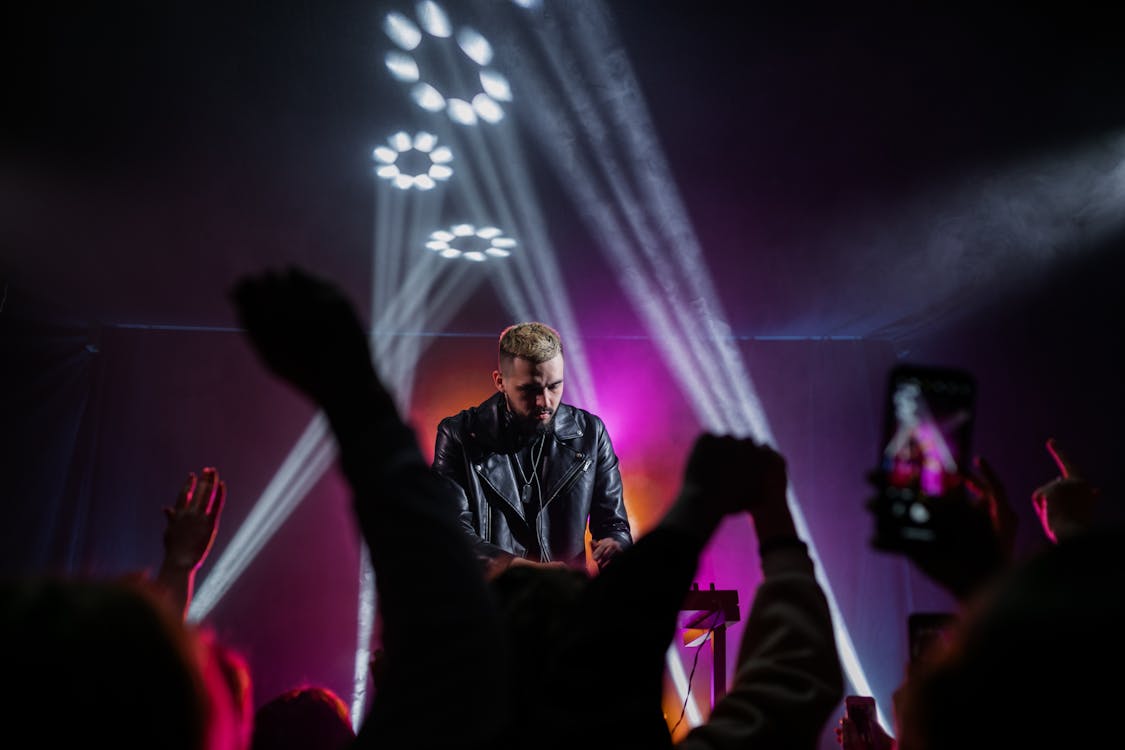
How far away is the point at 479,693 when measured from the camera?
688 mm

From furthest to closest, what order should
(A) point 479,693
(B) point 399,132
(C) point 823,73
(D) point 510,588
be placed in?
(B) point 399,132 < (C) point 823,73 < (D) point 510,588 < (A) point 479,693

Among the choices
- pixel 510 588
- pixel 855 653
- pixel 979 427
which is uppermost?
pixel 979 427

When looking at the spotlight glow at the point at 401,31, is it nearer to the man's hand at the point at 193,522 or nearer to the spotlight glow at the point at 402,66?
the spotlight glow at the point at 402,66

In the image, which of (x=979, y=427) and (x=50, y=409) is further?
(x=50, y=409)

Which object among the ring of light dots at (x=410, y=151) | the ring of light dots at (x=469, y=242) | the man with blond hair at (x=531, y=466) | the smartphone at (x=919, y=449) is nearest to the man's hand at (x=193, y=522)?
the smartphone at (x=919, y=449)

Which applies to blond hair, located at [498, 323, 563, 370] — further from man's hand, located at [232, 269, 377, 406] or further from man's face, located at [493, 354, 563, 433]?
man's hand, located at [232, 269, 377, 406]

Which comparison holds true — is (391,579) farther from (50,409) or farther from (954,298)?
(50,409)

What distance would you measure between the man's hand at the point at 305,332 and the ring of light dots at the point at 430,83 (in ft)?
8.25

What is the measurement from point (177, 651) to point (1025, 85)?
3912 mm

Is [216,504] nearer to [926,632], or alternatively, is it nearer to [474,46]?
[926,632]

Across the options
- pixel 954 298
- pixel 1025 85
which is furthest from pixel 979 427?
pixel 1025 85

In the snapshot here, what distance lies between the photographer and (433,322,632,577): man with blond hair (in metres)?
3.36

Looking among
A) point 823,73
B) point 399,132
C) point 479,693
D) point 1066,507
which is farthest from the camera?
point 399,132

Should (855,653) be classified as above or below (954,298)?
below
